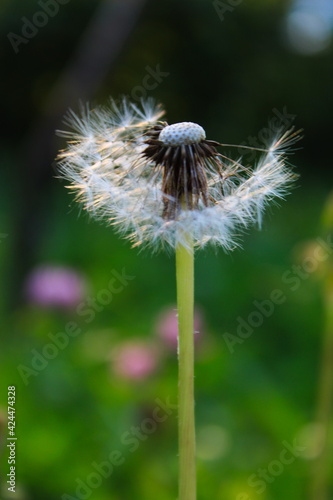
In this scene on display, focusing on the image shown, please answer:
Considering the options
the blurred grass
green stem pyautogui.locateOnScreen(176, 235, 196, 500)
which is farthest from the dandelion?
the blurred grass

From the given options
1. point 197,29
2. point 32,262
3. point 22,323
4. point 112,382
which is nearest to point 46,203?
point 32,262

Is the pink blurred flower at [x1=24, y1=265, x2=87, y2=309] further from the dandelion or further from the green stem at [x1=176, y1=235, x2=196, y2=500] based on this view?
the green stem at [x1=176, y1=235, x2=196, y2=500]

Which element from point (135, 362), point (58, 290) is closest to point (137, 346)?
point (135, 362)

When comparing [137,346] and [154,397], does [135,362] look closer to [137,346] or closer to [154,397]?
[137,346]

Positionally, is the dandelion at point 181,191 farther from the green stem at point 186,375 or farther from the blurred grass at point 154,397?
the blurred grass at point 154,397

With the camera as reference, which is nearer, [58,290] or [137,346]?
[137,346]

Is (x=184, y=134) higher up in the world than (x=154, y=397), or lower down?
higher up

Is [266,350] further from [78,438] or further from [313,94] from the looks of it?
[313,94]
